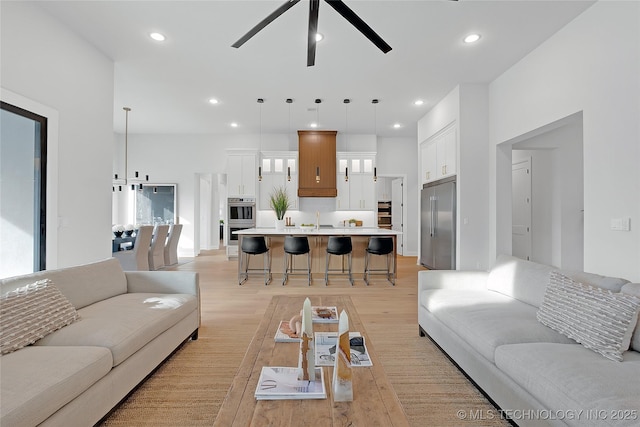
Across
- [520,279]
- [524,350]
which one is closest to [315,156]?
[520,279]

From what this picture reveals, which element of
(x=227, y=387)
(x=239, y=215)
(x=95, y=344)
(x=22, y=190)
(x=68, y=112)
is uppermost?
(x=68, y=112)

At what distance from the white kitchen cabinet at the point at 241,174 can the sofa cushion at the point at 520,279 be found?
589 centimetres

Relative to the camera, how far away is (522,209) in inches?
249

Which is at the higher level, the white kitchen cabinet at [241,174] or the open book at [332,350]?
the white kitchen cabinet at [241,174]

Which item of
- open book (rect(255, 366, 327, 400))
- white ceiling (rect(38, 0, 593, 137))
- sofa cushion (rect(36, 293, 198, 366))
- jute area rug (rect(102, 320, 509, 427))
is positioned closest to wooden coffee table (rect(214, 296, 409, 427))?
open book (rect(255, 366, 327, 400))

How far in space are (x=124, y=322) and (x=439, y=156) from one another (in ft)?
17.9

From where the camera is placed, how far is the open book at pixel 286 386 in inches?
49.9

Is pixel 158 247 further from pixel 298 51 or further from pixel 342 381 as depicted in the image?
pixel 342 381

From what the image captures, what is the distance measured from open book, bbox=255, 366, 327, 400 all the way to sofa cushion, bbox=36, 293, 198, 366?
101 cm

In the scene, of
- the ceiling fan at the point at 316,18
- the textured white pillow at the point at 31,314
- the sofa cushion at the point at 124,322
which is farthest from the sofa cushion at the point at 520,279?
the textured white pillow at the point at 31,314

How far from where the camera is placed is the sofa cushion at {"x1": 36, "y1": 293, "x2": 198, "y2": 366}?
1.84 metres

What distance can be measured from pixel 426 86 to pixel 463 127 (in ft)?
2.91

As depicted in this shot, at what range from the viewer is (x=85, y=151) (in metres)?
3.79

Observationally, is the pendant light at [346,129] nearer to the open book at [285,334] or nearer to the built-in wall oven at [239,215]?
the built-in wall oven at [239,215]
